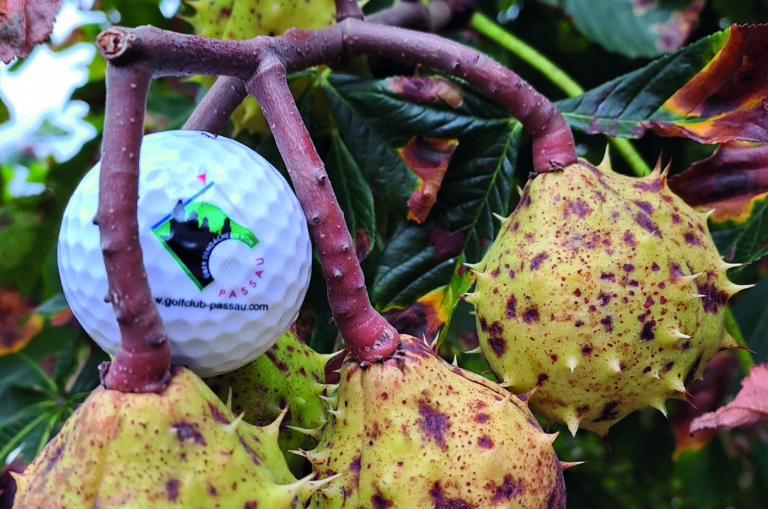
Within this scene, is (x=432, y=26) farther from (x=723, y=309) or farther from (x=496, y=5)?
(x=723, y=309)

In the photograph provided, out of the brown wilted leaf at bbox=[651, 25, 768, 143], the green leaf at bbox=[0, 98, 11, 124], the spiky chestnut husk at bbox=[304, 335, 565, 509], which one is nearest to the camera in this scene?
the spiky chestnut husk at bbox=[304, 335, 565, 509]

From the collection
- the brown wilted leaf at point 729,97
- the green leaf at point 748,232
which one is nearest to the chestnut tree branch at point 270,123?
the brown wilted leaf at point 729,97

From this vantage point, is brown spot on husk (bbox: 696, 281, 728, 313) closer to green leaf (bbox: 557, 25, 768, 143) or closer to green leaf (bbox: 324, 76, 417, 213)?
green leaf (bbox: 557, 25, 768, 143)

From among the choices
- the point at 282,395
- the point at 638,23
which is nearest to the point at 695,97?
the point at 638,23

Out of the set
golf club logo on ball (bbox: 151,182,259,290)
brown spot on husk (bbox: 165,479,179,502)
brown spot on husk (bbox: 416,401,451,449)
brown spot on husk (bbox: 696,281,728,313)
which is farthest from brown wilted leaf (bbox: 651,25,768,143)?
brown spot on husk (bbox: 165,479,179,502)

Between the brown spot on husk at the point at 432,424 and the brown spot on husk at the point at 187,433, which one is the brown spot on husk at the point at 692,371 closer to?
the brown spot on husk at the point at 432,424
